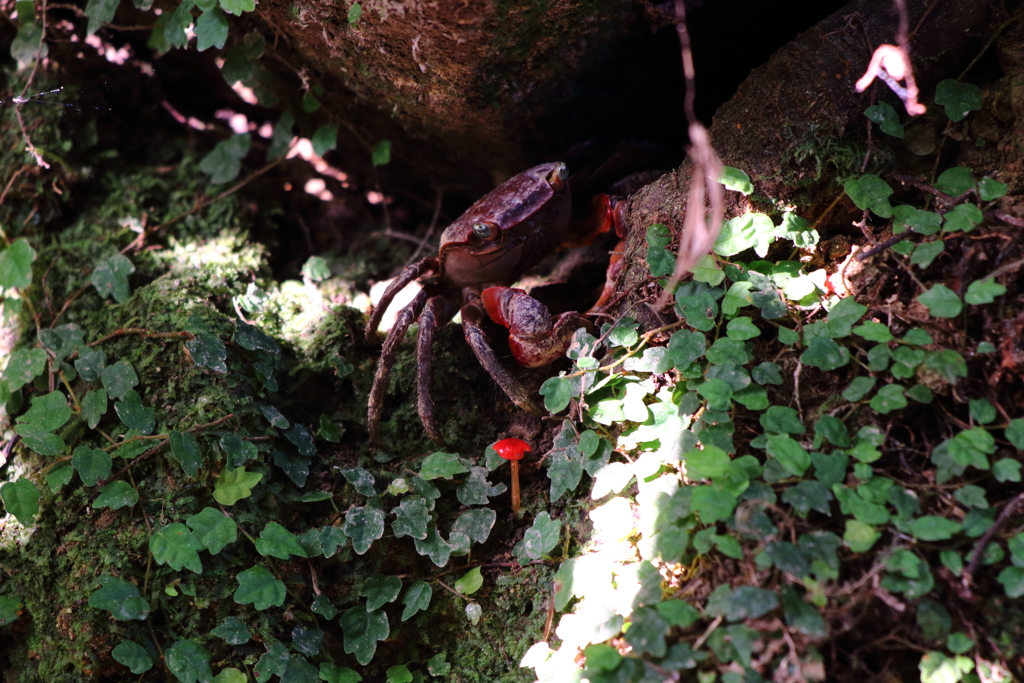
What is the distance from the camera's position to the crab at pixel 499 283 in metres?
2.93

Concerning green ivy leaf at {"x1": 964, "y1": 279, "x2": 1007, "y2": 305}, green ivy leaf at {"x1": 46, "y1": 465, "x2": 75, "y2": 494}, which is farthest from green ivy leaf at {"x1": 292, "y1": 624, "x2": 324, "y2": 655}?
green ivy leaf at {"x1": 964, "y1": 279, "x2": 1007, "y2": 305}

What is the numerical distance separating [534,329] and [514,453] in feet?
1.75

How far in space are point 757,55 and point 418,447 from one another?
2.68 metres

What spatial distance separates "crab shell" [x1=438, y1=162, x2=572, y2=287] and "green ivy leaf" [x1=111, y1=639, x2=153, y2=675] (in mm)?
2085

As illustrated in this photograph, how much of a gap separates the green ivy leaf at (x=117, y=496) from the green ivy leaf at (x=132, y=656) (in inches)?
19.9

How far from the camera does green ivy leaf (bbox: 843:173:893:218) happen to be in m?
2.52

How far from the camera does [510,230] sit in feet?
10.5

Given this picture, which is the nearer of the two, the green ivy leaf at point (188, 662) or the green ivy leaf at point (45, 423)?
the green ivy leaf at point (188, 662)

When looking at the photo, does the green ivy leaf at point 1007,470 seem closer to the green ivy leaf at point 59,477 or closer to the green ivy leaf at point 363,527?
the green ivy leaf at point 363,527

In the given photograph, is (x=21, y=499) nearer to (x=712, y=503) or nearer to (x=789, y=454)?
(x=712, y=503)

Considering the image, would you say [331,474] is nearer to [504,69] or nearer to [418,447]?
[418,447]

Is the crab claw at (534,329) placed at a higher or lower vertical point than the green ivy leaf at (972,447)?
higher

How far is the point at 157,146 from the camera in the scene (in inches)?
171

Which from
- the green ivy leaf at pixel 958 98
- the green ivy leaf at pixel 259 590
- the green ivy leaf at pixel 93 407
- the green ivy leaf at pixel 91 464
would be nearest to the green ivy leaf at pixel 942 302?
the green ivy leaf at pixel 958 98
